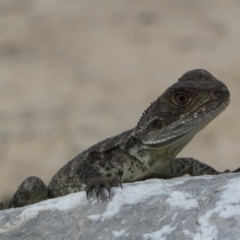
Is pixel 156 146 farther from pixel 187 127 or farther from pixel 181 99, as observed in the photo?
pixel 181 99

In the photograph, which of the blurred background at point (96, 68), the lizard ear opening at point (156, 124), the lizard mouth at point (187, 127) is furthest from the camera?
the blurred background at point (96, 68)

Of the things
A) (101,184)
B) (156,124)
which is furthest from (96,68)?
(101,184)

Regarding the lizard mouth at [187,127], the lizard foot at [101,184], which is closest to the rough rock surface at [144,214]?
the lizard foot at [101,184]

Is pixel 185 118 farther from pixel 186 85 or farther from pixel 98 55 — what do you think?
pixel 98 55

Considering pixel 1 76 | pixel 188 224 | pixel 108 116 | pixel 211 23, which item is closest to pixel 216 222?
pixel 188 224

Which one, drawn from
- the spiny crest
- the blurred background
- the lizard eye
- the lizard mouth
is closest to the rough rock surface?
the lizard mouth

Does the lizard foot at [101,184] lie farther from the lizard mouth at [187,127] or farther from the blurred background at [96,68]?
the blurred background at [96,68]
